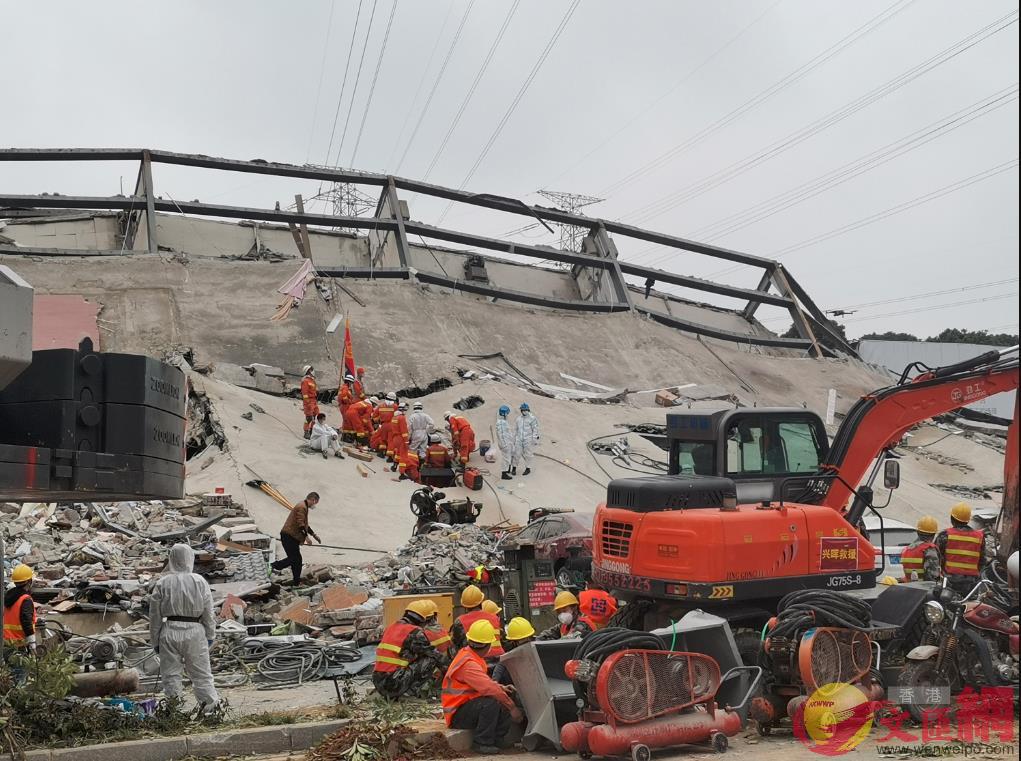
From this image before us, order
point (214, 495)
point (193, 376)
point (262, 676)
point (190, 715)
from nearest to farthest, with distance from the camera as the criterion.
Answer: point (190, 715) → point (262, 676) → point (214, 495) → point (193, 376)

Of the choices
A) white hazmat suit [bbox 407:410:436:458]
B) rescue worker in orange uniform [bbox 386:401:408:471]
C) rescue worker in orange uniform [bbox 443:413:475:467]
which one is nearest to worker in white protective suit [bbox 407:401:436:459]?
white hazmat suit [bbox 407:410:436:458]

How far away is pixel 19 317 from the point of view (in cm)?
538

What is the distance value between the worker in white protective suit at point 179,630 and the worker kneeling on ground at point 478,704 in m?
2.41

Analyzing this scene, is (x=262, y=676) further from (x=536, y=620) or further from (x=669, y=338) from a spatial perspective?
(x=669, y=338)

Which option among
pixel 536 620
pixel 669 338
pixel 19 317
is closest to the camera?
pixel 19 317

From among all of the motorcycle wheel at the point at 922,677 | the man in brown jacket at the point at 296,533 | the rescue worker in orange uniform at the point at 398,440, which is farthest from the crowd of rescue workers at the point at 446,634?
the rescue worker in orange uniform at the point at 398,440

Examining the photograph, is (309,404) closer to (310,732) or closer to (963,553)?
(310,732)

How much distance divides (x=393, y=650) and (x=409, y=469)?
42.1 feet

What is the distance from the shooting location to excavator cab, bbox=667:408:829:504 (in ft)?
32.8

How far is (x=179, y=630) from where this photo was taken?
911 cm

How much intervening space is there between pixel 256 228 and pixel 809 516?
32791mm

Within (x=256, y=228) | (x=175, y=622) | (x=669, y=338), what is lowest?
(x=175, y=622)

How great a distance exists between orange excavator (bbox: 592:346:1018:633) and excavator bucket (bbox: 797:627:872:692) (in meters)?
1.28

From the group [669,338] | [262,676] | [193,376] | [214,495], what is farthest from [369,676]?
[669,338]
